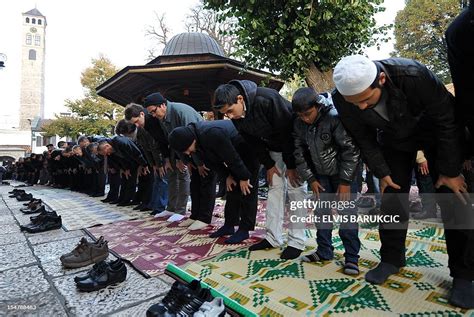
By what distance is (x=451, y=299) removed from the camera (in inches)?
69.9

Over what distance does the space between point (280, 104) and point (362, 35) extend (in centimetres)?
532

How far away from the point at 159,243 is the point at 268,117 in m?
1.81

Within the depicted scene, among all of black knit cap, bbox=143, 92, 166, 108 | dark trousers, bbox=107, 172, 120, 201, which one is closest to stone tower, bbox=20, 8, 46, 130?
dark trousers, bbox=107, 172, 120, 201

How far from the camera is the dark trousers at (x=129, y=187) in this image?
604 cm

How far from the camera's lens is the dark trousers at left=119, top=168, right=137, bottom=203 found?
6039mm

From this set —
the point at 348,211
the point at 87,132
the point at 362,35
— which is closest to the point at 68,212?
the point at 348,211

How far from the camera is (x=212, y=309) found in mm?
1653

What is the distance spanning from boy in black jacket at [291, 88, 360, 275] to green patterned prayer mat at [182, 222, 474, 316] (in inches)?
7.1

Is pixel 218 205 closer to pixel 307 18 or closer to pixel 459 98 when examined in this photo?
pixel 307 18

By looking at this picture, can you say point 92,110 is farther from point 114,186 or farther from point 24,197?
point 114,186

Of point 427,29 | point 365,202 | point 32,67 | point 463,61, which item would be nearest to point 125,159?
point 365,202

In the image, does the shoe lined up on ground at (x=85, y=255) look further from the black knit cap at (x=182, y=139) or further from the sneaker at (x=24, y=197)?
the sneaker at (x=24, y=197)

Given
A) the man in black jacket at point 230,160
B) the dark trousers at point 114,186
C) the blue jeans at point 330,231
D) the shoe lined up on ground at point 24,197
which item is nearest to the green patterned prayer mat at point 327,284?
the blue jeans at point 330,231

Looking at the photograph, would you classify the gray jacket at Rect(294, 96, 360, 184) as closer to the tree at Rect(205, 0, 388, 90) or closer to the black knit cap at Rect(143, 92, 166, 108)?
the black knit cap at Rect(143, 92, 166, 108)
